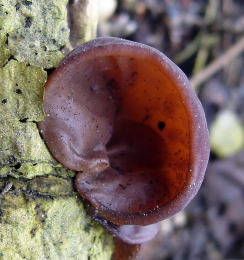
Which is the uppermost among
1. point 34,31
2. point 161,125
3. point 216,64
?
point 34,31

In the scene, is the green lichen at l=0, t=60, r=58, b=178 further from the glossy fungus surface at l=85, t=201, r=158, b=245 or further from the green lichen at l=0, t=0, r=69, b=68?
the glossy fungus surface at l=85, t=201, r=158, b=245

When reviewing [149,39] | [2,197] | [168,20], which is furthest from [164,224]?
[2,197]

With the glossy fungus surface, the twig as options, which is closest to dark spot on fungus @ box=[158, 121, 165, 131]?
the glossy fungus surface

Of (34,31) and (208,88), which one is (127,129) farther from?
(208,88)

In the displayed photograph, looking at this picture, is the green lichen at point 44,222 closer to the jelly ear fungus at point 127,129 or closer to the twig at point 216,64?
the jelly ear fungus at point 127,129

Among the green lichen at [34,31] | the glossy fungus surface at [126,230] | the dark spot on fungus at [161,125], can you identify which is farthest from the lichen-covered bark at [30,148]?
the dark spot on fungus at [161,125]

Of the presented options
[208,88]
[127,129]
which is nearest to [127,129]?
[127,129]
